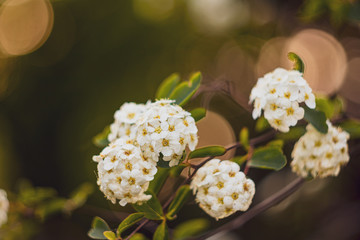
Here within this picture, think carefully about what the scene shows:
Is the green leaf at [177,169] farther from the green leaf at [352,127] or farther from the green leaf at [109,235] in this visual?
the green leaf at [352,127]

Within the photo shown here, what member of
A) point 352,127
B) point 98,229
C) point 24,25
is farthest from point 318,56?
point 24,25

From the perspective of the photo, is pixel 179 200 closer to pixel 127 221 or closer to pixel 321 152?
pixel 127 221

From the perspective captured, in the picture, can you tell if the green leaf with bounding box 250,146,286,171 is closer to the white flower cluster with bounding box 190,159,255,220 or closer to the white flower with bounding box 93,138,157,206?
the white flower cluster with bounding box 190,159,255,220

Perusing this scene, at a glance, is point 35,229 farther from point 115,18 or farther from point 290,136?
point 115,18

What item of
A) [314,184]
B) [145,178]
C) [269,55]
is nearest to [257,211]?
[145,178]

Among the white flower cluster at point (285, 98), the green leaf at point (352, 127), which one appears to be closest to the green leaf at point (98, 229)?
the white flower cluster at point (285, 98)

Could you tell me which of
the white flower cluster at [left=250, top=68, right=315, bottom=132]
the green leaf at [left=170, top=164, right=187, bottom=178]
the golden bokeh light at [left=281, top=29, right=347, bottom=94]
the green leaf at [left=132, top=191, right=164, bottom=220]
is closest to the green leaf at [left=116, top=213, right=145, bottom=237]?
the green leaf at [left=132, top=191, right=164, bottom=220]
